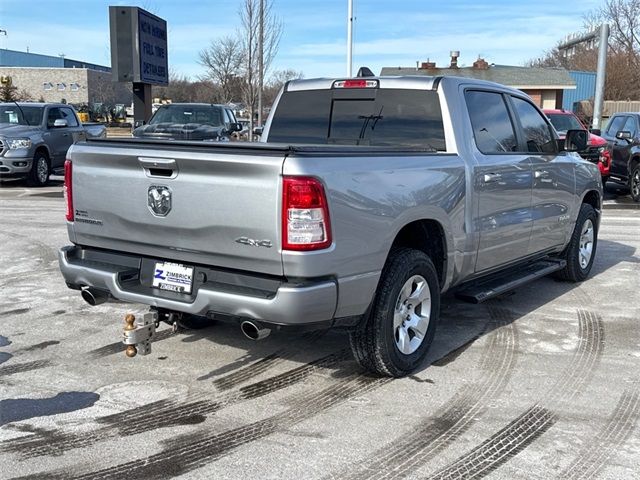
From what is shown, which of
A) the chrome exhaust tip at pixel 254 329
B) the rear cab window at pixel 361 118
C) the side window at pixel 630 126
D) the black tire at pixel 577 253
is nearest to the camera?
the chrome exhaust tip at pixel 254 329

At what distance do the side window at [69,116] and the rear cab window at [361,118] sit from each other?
12.5 meters

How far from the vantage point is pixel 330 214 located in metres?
3.69

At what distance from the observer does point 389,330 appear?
429 centimetres

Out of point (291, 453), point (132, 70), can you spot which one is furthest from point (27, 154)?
point (291, 453)

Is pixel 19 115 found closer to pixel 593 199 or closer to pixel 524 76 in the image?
pixel 593 199

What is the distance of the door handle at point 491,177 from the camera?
5191 millimetres

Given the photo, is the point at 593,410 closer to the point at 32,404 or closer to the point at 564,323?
the point at 564,323

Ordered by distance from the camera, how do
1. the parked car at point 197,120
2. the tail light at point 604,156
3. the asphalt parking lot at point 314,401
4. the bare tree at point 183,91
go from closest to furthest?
the asphalt parking lot at point 314,401 → the tail light at point 604,156 → the parked car at point 197,120 → the bare tree at point 183,91

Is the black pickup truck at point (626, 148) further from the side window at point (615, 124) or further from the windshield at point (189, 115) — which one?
the windshield at point (189, 115)

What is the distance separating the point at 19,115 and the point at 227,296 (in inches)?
568

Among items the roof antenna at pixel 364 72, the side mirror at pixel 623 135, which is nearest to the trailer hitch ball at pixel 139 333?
the roof antenna at pixel 364 72

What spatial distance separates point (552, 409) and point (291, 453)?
164cm

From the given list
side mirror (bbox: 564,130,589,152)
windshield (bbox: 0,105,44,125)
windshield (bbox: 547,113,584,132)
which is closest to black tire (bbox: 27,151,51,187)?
windshield (bbox: 0,105,44,125)

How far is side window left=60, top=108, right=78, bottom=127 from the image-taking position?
16.9 m
